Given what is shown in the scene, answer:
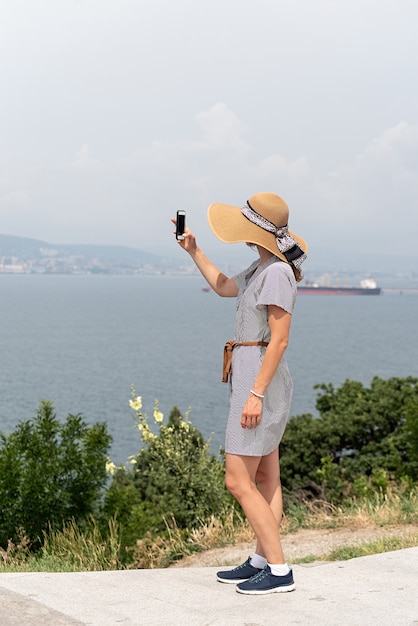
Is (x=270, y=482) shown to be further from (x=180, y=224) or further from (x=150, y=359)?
(x=150, y=359)

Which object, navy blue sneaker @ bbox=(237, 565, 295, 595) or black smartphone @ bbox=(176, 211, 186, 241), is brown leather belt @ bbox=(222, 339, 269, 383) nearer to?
black smartphone @ bbox=(176, 211, 186, 241)

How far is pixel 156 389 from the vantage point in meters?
53.6

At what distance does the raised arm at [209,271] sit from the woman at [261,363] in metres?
0.14

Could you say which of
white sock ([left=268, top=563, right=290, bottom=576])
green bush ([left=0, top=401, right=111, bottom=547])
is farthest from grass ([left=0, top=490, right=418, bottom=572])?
white sock ([left=268, top=563, right=290, bottom=576])

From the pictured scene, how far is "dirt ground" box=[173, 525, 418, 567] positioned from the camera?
656 cm

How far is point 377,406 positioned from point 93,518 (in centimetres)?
678

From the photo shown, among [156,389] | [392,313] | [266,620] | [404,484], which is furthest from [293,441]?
[392,313]

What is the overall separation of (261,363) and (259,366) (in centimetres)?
2

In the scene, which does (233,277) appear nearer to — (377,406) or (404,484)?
(404,484)

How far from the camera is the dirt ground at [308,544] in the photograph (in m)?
6.56

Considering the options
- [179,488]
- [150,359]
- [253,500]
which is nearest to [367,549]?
[253,500]

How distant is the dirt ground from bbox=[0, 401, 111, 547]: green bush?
1.54 m

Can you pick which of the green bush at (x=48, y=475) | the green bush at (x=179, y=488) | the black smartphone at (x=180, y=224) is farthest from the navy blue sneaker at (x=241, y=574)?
the green bush at (x=179, y=488)

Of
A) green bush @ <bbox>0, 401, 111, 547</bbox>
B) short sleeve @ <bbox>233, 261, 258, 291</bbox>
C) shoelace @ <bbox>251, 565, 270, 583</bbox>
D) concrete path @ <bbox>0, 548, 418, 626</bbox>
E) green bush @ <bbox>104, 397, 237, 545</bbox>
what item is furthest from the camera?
green bush @ <bbox>104, 397, 237, 545</bbox>
